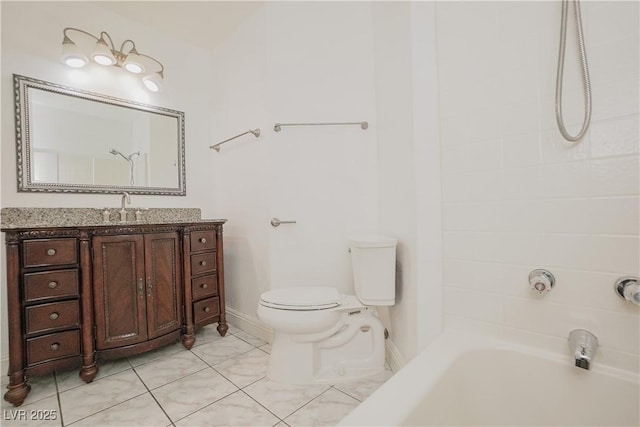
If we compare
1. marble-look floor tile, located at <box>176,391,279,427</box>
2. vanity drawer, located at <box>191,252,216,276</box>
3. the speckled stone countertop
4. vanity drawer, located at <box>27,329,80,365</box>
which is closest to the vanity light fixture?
the speckled stone countertop

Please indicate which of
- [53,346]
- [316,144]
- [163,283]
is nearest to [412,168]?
[316,144]

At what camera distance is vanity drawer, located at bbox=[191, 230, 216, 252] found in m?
1.83

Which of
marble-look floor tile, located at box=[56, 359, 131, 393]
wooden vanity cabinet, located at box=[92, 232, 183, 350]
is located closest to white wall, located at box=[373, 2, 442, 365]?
wooden vanity cabinet, located at box=[92, 232, 183, 350]

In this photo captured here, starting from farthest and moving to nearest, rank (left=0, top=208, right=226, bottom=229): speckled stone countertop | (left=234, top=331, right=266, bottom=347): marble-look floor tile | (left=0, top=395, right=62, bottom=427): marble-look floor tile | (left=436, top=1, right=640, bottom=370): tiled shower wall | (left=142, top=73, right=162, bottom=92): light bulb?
(left=142, top=73, right=162, bottom=92): light bulb < (left=234, top=331, right=266, bottom=347): marble-look floor tile < (left=0, top=208, right=226, bottom=229): speckled stone countertop < (left=0, top=395, right=62, bottom=427): marble-look floor tile < (left=436, top=1, right=640, bottom=370): tiled shower wall

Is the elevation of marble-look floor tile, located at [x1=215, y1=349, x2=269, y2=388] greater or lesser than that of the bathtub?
lesser

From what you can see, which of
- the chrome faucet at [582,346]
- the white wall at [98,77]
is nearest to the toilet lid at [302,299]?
the chrome faucet at [582,346]

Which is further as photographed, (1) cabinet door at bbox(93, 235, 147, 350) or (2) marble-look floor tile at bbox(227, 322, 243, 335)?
(2) marble-look floor tile at bbox(227, 322, 243, 335)

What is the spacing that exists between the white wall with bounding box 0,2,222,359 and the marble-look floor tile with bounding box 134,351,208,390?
78 cm

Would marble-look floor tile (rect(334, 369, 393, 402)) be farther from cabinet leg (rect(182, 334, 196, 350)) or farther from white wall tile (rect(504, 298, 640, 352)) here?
cabinet leg (rect(182, 334, 196, 350))

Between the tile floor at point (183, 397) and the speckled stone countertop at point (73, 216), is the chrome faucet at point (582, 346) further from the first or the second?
the speckled stone countertop at point (73, 216)

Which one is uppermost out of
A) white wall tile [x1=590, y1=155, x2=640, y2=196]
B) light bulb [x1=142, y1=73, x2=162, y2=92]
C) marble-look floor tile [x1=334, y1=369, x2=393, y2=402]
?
light bulb [x1=142, y1=73, x2=162, y2=92]

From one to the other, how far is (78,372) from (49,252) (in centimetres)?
73

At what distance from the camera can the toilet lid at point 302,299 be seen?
4.48ft

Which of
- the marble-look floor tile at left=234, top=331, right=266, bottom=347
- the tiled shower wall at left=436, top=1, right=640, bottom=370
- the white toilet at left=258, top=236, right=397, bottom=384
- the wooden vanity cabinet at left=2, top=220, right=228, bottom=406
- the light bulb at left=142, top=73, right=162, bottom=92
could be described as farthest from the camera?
the light bulb at left=142, top=73, right=162, bottom=92
